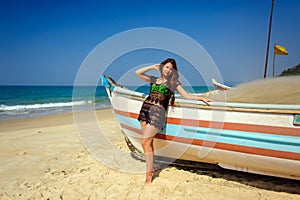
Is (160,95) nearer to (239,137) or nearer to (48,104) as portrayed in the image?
(239,137)

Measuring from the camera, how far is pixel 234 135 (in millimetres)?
3150

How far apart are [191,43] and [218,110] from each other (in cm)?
147

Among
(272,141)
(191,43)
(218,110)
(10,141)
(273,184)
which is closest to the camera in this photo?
(272,141)

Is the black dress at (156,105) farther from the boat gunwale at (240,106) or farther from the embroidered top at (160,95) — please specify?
the boat gunwale at (240,106)

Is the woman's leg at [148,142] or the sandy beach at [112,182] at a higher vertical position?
the woman's leg at [148,142]

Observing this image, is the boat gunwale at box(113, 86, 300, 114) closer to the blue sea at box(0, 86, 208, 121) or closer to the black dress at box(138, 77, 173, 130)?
the black dress at box(138, 77, 173, 130)

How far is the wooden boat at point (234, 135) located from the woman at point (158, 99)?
0.14 m

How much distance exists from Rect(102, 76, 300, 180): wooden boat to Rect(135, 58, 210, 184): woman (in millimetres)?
140

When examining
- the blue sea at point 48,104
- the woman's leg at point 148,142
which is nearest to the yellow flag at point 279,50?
the blue sea at point 48,104

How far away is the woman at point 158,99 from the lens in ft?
11.2

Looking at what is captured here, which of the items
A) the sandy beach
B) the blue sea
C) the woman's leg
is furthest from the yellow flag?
the woman's leg

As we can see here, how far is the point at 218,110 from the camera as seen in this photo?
→ 3.21 metres

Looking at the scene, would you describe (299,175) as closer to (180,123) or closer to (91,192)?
(180,123)

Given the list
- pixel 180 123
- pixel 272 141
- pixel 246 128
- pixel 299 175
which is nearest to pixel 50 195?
pixel 180 123
